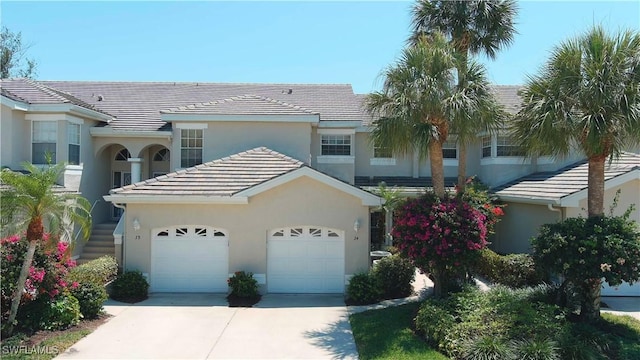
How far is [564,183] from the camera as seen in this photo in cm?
1573

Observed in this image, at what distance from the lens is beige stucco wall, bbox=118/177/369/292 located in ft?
48.0

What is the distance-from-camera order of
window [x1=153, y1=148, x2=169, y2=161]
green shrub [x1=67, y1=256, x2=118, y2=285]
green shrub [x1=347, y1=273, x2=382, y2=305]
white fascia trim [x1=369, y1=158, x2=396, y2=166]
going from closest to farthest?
green shrub [x1=67, y1=256, x2=118, y2=285] < green shrub [x1=347, y1=273, x2=382, y2=305] < white fascia trim [x1=369, y1=158, x2=396, y2=166] < window [x1=153, y1=148, x2=169, y2=161]

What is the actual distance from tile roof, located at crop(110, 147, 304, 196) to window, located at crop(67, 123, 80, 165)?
5.16m

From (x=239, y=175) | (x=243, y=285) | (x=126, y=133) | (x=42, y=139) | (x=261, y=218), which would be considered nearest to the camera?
(x=243, y=285)

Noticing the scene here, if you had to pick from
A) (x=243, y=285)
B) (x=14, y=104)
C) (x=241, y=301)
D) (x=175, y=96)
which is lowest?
(x=241, y=301)

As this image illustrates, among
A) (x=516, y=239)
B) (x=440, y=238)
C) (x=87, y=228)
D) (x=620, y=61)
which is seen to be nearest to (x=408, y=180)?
(x=516, y=239)

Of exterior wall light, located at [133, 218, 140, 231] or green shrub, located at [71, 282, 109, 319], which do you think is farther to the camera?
exterior wall light, located at [133, 218, 140, 231]

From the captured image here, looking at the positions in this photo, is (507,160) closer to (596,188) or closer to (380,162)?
(380,162)

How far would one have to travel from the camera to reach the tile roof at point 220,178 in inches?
574

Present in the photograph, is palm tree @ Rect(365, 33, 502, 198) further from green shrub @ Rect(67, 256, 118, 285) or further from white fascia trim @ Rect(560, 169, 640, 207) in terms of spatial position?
green shrub @ Rect(67, 256, 118, 285)

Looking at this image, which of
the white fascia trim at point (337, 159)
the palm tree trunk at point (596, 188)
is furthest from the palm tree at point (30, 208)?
the palm tree trunk at point (596, 188)

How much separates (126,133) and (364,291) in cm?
1296

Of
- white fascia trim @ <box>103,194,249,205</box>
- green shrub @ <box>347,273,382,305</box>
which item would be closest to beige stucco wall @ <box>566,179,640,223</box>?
green shrub @ <box>347,273,382,305</box>

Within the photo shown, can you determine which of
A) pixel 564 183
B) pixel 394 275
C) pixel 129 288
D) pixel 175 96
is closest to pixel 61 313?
pixel 129 288
